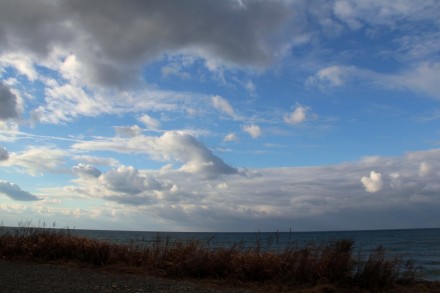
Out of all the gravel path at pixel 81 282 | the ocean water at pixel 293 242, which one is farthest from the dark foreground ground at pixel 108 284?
the ocean water at pixel 293 242

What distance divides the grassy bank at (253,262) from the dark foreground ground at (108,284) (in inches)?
18.3

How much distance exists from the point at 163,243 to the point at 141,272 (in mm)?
1337

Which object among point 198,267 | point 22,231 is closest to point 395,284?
point 198,267

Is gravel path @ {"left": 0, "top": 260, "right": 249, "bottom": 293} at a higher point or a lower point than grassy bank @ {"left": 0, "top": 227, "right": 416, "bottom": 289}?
lower

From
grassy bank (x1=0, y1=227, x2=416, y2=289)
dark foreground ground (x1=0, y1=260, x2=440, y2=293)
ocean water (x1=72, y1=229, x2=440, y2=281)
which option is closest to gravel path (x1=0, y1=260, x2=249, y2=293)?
dark foreground ground (x1=0, y1=260, x2=440, y2=293)

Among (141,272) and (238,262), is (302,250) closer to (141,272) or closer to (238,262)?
(238,262)

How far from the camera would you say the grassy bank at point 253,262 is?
37.1 feet

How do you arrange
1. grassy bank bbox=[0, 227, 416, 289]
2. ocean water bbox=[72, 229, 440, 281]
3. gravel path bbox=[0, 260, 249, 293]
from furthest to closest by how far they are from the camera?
ocean water bbox=[72, 229, 440, 281]
grassy bank bbox=[0, 227, 416, 289]
gravel path bbox=[0, 260, 249, 293]

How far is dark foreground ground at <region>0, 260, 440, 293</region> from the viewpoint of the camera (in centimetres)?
984

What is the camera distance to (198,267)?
12.3 meters

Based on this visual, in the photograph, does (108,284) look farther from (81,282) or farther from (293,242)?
(293,242)

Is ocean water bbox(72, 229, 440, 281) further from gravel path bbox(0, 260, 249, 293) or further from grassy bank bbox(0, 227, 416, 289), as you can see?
gravel path bbox(0, 260, 249, 293)

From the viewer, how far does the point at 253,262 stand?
38.9ft

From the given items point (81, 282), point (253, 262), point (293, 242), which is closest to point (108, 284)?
point (81, 282)
